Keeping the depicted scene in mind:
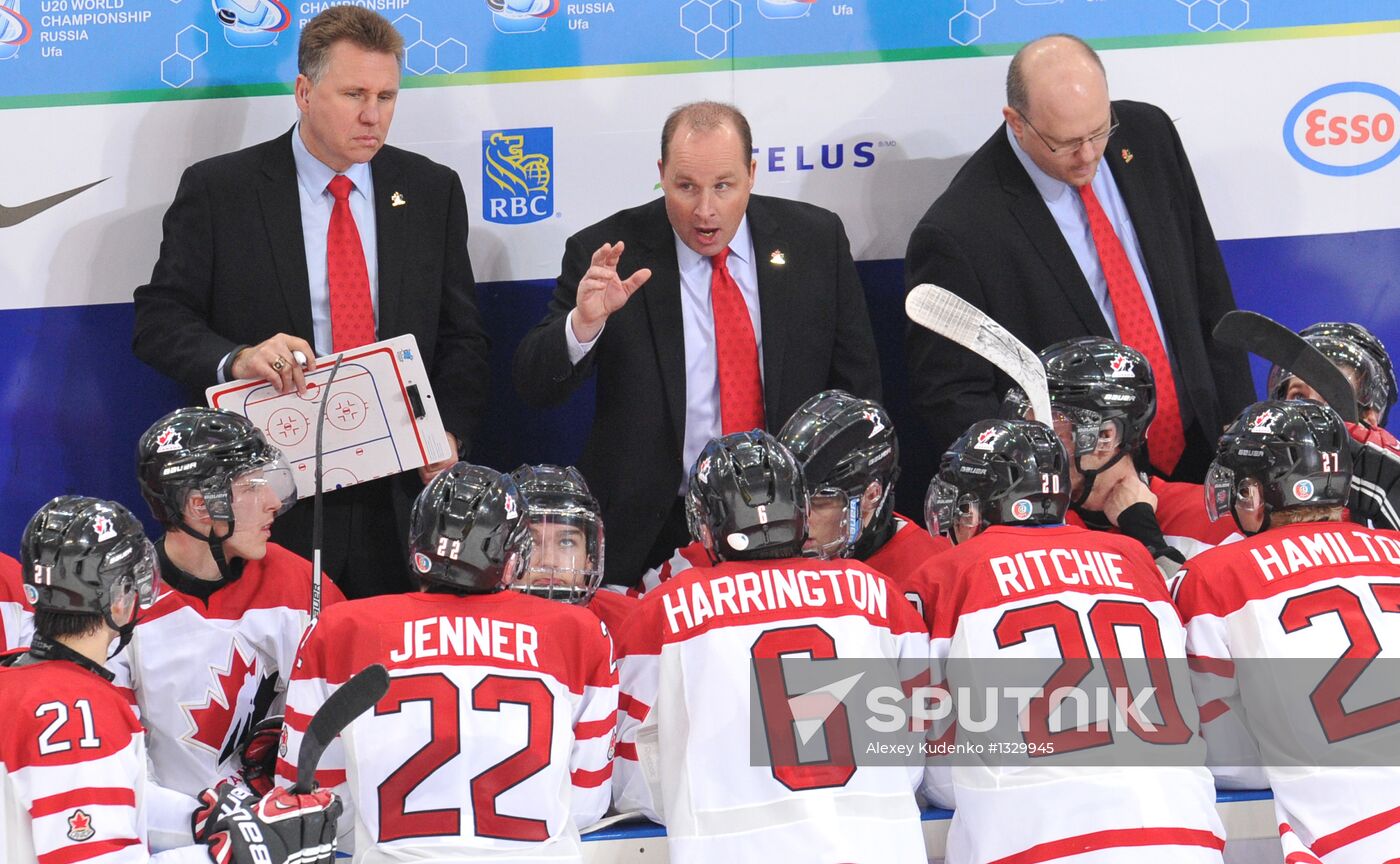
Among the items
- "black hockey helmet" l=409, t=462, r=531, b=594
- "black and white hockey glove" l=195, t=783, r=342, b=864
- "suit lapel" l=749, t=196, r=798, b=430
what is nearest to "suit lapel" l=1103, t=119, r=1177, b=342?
A: "suit lapel" l=749, t=196, r=798, b=430

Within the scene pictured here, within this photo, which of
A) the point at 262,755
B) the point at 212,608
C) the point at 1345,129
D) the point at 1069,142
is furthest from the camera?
the point at 1345,129

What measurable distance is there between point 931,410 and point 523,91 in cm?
220

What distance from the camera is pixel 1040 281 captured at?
17.5 feet

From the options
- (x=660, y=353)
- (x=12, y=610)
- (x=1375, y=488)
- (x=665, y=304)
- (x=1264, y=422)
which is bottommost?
(x=12, y=610)

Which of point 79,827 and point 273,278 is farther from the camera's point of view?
point 273,278

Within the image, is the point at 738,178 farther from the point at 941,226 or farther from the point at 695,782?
the point at 695,782

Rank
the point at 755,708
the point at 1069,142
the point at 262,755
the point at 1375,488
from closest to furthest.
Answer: the point at 755,708, the point at 262,755, the point at 1375,488, the point at 1069,142

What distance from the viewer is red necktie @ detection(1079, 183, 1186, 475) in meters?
5.29

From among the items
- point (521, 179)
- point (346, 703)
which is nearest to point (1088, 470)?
point (346, 703)

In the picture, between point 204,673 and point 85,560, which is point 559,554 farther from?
point 85,560

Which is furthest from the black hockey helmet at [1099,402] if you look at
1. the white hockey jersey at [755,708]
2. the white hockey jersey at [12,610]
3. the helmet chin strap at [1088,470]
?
the white hockey jersey at [12,610]

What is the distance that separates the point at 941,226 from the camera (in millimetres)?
5367

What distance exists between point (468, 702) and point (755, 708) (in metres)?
0.65

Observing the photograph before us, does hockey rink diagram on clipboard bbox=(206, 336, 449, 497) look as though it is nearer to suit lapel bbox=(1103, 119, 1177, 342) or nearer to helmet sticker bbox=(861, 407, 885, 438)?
helmet sticker bbox=(861, 407, 885, 438)
